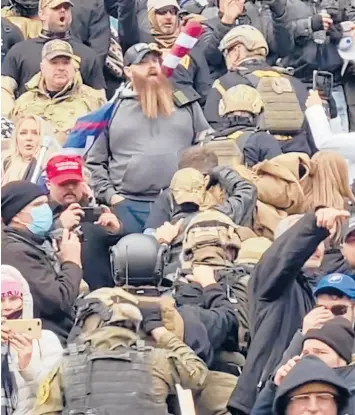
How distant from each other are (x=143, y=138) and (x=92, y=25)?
11.4 ft

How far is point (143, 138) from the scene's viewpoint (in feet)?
60.5

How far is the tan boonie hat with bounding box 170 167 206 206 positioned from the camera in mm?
16875

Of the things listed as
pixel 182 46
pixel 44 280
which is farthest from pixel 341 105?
pixel 44 280

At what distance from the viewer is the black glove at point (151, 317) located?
13.7 m

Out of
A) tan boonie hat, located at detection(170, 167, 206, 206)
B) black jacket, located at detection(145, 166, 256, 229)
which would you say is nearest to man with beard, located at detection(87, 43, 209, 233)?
black jacket, located at detection(145, 166, 256, 229)

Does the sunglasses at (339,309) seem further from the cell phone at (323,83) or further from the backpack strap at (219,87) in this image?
the cell phone at (323,83)

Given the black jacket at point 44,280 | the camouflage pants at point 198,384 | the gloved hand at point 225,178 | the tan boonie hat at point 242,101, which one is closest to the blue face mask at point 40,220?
the black jacket at point 44,280

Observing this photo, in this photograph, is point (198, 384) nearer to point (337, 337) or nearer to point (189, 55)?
point (337, 337)

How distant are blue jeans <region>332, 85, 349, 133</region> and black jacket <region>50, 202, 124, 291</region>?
17.3 feet

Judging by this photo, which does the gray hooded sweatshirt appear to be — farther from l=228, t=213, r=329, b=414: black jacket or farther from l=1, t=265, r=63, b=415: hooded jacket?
l=1, t=265, r=63, b=415: hooded jacket

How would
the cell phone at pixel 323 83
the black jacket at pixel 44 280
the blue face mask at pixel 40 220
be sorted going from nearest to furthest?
1. the black jacket at pixel 44 280
2. the blue face mask at pixel 40 220
3. the cell phone at pixel 323 83

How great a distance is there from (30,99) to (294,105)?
197 cm

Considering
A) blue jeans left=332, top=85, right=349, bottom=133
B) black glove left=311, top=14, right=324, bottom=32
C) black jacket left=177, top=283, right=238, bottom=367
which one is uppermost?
black jacket left=177, top=283, right=238, bottom=367

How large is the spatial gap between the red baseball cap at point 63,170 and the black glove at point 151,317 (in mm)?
2839
